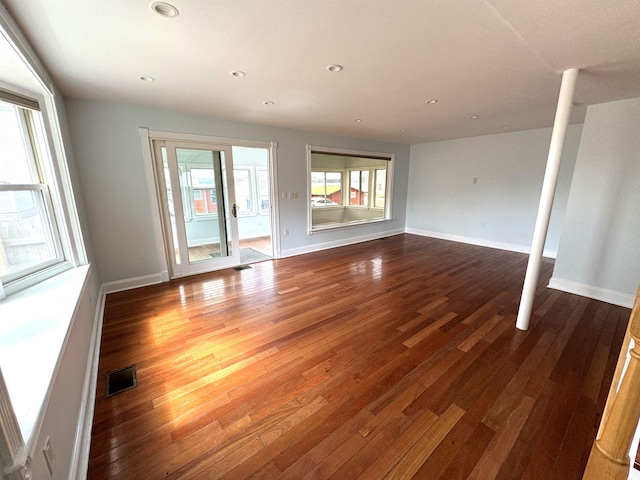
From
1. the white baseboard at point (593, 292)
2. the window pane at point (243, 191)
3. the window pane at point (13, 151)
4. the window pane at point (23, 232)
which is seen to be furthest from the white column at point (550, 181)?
the window pane at point (243, 191)

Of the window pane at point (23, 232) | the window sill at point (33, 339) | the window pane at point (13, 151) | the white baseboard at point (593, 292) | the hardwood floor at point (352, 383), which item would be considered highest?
the window pane at point (13, 151)

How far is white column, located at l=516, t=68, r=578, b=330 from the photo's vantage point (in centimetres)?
214

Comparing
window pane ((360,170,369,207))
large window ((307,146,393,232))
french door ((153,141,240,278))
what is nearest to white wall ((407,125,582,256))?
large window ((307,146,393,232))

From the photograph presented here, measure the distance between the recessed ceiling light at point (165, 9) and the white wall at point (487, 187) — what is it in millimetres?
5844

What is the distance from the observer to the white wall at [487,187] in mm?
4691

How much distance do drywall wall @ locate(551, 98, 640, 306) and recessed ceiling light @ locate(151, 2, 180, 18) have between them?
433 centimetres

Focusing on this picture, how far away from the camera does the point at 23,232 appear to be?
6.27ft

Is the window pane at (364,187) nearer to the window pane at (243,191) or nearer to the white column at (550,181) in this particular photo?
the window pane at (243,191)

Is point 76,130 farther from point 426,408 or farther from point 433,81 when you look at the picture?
point 426,408

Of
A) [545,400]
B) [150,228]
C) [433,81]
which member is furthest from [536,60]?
[150,228]

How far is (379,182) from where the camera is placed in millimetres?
8109

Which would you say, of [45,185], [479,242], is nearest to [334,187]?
[479,242]

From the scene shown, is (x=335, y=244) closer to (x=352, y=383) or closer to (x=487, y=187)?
(x=487, y=187)

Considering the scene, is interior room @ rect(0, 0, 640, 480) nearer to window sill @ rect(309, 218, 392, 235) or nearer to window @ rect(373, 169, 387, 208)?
window sill @ rect(309, 218, 392, 235)
